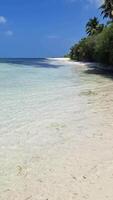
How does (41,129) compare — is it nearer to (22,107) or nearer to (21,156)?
(21,156)

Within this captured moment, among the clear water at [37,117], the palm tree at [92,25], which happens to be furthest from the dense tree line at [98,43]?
the clear water at [37,117]

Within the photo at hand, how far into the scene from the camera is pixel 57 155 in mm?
5383

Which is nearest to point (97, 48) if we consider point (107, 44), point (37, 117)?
point (107, 44)

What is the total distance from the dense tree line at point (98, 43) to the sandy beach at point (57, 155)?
18.0 metres

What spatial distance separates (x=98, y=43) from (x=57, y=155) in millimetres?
25462

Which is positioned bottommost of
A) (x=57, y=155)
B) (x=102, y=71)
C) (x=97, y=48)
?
(x=57, y=155)

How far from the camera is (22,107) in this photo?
9.58 metres

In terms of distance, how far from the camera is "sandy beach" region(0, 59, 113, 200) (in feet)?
13.3

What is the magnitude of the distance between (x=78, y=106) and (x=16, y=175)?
5664 mm

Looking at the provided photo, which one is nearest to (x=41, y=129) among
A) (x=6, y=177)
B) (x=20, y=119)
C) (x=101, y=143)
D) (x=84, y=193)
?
(x=20, y=119)

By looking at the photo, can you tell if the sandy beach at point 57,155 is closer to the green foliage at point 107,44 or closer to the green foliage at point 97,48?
the green foliage at point 107,44

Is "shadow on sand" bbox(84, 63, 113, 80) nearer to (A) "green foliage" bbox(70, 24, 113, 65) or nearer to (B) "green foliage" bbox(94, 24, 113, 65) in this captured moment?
(A) "green foliage" bbox(70, 24, 113, 65)

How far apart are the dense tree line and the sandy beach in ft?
59.0

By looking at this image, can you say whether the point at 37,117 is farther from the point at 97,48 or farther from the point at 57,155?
the point at 97,48
